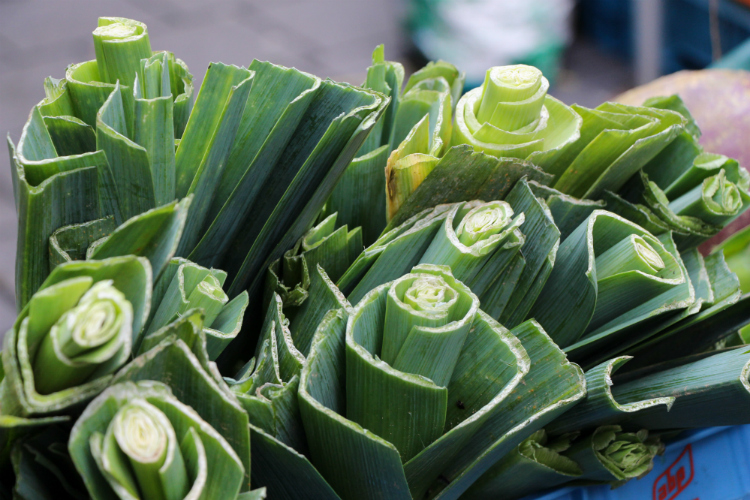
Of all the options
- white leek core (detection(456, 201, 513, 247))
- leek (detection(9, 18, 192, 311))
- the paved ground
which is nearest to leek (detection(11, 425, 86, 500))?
leek (detection(9, 18, 192, 311))

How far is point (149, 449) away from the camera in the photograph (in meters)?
0.29

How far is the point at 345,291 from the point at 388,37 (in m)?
2.13

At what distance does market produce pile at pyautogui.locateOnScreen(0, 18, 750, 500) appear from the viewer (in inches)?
12.2

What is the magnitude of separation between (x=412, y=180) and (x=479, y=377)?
6.2 inches

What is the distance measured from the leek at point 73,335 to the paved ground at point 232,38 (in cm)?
195

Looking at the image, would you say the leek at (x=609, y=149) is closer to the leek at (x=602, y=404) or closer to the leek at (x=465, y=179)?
the leek at (x=465, y=179)

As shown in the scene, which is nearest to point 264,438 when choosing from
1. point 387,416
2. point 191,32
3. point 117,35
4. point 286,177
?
point 387,416

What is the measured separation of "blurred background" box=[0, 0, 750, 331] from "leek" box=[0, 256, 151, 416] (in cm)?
156

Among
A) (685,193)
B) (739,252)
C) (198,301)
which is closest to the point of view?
(198,301)

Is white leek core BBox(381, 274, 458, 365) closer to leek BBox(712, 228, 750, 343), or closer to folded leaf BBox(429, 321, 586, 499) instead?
folded leaf BBox(429, 321, 586, 499)

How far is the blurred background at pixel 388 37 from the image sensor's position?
2012 millimetres

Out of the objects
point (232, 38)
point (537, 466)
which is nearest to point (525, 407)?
point (537, 466)

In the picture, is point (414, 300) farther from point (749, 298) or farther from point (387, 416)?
point (749, 298)

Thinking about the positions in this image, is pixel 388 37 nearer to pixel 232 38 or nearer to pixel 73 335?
pixel 232 38
